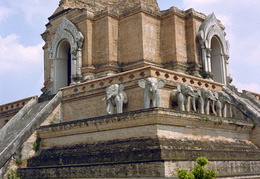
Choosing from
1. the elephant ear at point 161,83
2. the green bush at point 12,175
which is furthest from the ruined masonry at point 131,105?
the green bush at point 12,175

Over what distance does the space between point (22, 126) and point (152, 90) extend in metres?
6.29

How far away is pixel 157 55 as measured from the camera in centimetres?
1962

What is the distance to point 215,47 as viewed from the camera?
2234 cm

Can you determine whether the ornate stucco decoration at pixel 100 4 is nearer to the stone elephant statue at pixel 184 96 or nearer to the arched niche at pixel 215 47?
the arched niche at pixel 215 47

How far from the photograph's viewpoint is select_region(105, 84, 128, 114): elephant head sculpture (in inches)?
609

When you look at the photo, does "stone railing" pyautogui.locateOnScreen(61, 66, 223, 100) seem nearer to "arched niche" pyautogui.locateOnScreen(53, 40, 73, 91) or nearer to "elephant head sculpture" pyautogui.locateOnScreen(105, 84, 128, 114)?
"elephant head sculpture" pyautogui.locateOnScreen(105, 84, 128, 114)

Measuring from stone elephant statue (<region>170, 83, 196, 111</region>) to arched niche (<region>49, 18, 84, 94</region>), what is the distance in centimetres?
638

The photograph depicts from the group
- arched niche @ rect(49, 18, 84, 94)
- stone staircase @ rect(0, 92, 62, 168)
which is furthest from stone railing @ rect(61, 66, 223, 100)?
arched niche @ rect(49, 18, 84, 94)

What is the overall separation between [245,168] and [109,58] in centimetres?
835

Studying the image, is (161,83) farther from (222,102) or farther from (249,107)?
(249,107)

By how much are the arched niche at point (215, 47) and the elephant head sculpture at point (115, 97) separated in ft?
19.9

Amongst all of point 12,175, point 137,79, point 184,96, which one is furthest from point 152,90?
point 12,175

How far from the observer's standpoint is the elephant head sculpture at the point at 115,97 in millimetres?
15477

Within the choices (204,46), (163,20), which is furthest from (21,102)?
(204,46)
